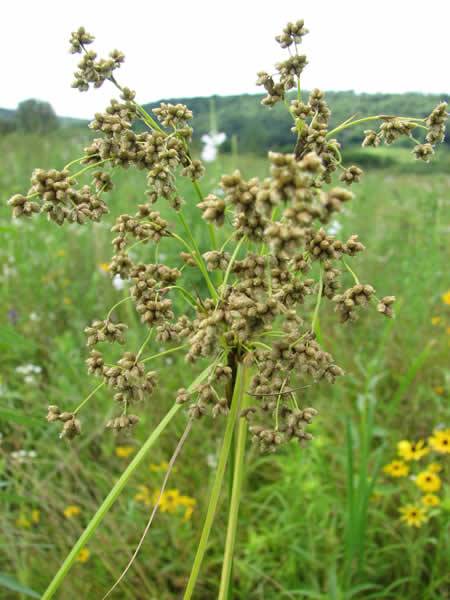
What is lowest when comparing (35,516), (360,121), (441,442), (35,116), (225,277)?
(35,516)

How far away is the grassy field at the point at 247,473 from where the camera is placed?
2.09 m

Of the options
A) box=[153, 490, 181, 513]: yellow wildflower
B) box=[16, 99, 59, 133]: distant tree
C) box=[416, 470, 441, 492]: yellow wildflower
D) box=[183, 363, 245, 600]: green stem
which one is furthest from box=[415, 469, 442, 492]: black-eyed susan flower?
box=[16, 99, 59, 133]: distant tree

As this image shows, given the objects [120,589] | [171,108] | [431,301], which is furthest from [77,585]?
[431,301]

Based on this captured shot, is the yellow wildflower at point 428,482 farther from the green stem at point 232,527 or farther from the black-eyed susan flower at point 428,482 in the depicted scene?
the green stem at point 232,527

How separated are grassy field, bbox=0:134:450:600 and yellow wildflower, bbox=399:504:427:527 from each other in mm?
40

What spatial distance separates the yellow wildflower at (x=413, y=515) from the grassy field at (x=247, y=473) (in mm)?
40

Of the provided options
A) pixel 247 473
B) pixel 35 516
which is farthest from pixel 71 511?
pixel 247 473

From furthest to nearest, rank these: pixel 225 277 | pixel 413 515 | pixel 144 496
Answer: pixel 144 496 → pixel 413 515 → pixel 225 277

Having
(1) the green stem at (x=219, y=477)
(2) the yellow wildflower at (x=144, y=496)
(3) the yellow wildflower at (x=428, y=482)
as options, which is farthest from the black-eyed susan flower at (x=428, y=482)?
(1) the green stem at (x=219, y=477)

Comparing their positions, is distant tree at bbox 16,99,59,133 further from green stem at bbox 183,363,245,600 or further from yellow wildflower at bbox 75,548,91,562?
green stem at bbox 183,363,245,600

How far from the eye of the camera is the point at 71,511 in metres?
2.31

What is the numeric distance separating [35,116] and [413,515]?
628cm

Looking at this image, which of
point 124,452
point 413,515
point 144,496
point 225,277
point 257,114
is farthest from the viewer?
point 257,114

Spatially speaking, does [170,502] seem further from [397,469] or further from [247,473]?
[397,469]
